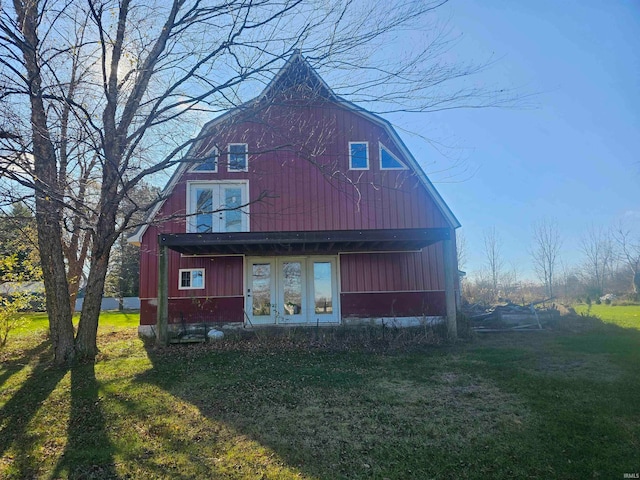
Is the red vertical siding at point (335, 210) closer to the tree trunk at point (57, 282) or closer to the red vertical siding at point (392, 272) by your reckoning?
the red vertical siding at point (392, 272)

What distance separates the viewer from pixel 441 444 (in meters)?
3.52

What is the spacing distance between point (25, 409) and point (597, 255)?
35174mm

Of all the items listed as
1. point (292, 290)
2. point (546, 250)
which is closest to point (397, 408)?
point (292, 290)

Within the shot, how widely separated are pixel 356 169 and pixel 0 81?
7546 mm

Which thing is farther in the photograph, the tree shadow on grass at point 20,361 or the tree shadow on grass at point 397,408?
the tree shadow on grass at point 20,361

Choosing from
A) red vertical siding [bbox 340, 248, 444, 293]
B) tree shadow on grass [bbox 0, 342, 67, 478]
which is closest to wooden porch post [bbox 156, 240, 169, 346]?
tree shadow on grass [bbox 0, 342, 67, 478]

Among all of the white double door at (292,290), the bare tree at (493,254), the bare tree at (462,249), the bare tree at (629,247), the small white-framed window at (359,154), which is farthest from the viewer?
the bare tree at (493,254)

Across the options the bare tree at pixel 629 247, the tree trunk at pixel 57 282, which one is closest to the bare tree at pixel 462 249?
the bare tree at pixel 629 247

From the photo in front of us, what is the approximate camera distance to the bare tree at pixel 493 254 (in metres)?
31.3

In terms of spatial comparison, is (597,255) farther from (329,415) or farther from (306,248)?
(329,415)

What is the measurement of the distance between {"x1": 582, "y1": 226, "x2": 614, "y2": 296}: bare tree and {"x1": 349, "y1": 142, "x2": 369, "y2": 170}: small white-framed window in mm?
25880

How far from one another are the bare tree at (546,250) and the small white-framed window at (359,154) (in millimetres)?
25879

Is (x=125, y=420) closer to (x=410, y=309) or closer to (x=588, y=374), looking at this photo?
(x=588, y=374)

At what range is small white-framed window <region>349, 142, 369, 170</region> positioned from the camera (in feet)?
34.1
